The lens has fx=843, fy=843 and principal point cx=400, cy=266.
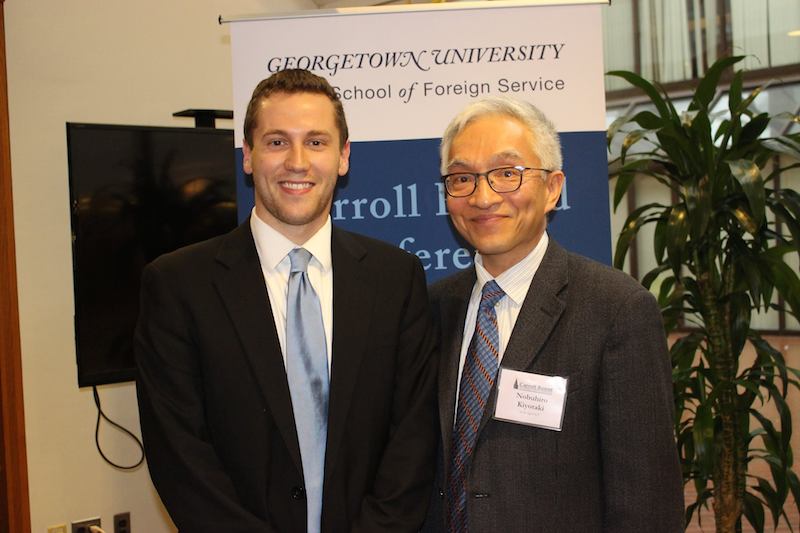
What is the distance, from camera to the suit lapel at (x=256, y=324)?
1792 mm

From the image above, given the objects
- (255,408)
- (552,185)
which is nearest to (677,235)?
(552,185)

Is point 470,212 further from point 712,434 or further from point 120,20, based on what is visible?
point 120,20

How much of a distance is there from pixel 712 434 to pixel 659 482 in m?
1.72

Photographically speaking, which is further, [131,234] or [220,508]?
[131,234]

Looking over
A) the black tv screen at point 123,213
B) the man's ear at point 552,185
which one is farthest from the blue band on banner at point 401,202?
the black tv screen at point 123,213

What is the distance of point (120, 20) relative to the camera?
435cm

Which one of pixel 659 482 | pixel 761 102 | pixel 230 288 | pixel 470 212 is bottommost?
pixel 659 482

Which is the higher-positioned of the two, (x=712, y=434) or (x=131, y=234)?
(x=131, y=234)

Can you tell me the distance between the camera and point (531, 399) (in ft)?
5.81

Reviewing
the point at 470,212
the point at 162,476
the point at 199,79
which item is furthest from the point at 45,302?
the point at 470,212

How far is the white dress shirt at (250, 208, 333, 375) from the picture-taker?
193cm

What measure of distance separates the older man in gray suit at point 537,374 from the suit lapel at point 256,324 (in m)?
0.36

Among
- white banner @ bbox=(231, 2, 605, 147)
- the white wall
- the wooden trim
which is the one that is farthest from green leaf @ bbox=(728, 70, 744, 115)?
the wooden trim

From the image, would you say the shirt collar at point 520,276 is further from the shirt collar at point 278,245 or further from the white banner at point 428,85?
the white banner at point 428,85
